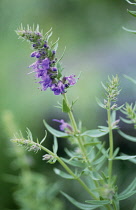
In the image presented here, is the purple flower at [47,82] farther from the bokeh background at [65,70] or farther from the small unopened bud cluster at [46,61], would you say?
the bokeh background at [65,70]

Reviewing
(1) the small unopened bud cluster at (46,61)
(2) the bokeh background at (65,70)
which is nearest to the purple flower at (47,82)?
(1) the small unopened bud cluster at (46,61)

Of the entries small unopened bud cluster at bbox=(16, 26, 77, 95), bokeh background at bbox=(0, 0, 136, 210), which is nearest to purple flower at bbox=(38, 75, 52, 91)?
small unopened bud cluster at bbox=(16, 26, 77, 95)

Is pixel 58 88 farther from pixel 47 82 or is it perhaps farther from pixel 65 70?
pixel 65 70

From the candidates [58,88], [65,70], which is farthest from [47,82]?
[65,70]

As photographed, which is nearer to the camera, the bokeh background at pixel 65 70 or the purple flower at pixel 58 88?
the purple flower at pixel 58 88

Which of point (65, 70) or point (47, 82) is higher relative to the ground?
point (65, 70)

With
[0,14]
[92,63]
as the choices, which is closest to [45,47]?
→ [92,63]
